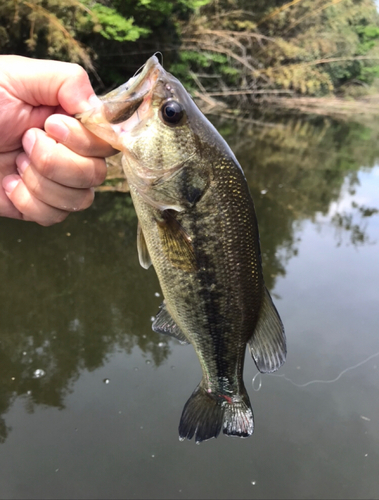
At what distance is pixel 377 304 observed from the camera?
469 cm

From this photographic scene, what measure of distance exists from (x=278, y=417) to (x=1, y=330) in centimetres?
266

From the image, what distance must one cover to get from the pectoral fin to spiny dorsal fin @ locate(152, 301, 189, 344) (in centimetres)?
32

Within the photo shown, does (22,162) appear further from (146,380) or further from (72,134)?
(146,380)

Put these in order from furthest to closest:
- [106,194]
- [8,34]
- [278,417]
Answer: [8,34] < [106,194] < [278,417]

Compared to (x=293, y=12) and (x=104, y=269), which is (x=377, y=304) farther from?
(x=293, y=12)

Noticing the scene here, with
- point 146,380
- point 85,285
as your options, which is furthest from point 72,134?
point 85,285

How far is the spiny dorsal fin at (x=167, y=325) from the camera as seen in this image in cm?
180

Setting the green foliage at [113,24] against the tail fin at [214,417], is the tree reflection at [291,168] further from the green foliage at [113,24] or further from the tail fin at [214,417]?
the green foliage at [113,24]

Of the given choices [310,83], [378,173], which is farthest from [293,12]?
[378,173]

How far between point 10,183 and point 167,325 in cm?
97

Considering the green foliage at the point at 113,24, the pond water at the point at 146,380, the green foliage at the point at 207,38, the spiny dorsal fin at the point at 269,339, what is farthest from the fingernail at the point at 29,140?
the green foliage at the point at 113,24

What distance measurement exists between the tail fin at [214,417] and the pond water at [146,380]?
127 cm

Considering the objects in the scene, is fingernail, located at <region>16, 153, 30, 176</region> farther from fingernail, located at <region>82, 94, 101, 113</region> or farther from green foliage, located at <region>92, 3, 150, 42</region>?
green foliage, located at <region>92, 3, 150, 42</region>

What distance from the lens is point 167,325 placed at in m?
1.81
